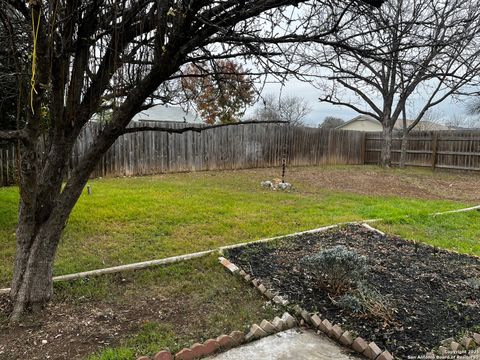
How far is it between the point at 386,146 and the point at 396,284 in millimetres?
12540

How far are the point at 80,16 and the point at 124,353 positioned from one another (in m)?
2.18

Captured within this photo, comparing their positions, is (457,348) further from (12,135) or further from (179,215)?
(179,215)

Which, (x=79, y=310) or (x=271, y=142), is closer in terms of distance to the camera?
(x=79, y=310)

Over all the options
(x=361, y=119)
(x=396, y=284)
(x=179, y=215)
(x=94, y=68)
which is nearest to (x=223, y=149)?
(x=179, y=215)

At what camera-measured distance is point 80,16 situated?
2266 millimetres

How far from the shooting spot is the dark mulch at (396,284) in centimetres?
227

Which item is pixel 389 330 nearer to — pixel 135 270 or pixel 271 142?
pixel 135 270

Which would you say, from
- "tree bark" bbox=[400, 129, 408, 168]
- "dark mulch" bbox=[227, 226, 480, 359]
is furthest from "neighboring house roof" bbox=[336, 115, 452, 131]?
"dark mulch" bbox=[227, 226, 480, 359]

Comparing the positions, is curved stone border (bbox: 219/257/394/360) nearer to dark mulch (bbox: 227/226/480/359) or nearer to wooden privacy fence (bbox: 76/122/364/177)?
dark mulch (bbox: 227/226/480/359)

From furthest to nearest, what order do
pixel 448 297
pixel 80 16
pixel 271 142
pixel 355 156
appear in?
pixel 355 156 < pixel 271 142 < pixel 448 297 < pixel 80 16

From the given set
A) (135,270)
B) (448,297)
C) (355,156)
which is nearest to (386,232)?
(448,297)

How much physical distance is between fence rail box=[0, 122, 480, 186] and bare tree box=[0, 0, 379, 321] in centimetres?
622

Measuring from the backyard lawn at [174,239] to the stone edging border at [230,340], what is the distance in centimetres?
13

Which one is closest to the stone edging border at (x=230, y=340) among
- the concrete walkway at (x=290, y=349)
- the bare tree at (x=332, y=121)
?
the concrete walkway at (x=290, y=349)
